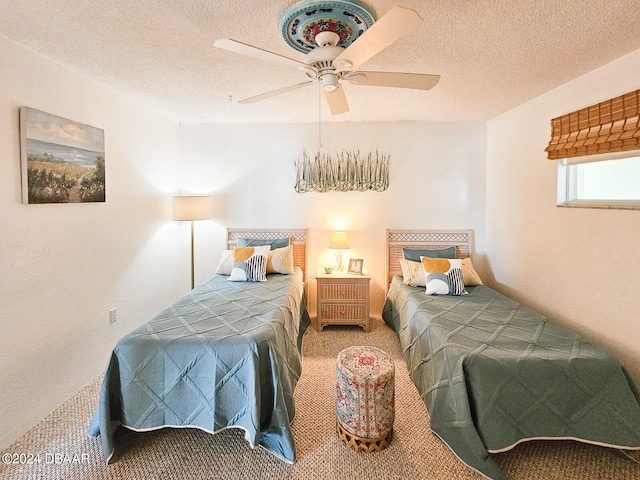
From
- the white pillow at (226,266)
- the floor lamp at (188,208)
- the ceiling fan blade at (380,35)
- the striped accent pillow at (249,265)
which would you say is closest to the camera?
the ceiling fan blade at (380,35)

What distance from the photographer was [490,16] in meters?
1.69

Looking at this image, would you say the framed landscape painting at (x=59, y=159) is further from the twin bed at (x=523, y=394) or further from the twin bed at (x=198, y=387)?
the twin bed at (x=523, y=394)

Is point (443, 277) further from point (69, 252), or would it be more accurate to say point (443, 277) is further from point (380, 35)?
point (69, 252)

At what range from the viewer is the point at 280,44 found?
1.95 meters

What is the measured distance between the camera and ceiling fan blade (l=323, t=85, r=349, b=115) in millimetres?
1962

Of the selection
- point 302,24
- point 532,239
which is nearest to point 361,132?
point 532,239

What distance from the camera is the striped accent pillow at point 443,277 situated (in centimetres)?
312

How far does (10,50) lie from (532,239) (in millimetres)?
4016

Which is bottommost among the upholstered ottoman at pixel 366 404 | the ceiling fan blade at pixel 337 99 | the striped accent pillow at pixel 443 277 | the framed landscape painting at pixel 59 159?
the upholstered ottoman at pixel 366 404

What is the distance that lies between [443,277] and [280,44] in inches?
92.7

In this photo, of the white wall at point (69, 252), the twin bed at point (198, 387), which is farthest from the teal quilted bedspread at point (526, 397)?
the white wall at point (69, 252)

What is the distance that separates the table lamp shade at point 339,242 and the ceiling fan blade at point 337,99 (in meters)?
1.67

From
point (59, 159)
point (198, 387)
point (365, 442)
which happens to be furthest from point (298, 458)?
point (59, 159)

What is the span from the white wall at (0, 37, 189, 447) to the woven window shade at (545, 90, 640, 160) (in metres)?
3.64
